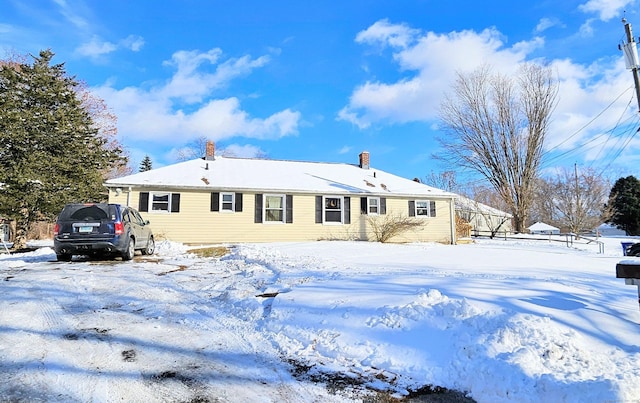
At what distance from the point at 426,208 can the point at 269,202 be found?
902 cm

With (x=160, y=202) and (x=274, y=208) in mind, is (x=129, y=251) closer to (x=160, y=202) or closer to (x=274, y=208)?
(x=160, y=202)

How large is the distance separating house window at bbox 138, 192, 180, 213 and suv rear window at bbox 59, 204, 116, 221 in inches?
269

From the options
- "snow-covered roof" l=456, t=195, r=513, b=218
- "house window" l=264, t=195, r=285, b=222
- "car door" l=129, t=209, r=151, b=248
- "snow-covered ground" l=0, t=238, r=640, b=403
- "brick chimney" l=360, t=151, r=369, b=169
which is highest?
"brick chimney" l=360, t=151, r=369, b=169

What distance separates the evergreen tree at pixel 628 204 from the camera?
125 ft

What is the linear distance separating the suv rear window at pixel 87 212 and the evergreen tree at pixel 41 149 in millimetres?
7561

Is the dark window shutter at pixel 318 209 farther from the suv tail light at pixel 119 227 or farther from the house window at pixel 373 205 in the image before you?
the suv tail light at pixel 119 227

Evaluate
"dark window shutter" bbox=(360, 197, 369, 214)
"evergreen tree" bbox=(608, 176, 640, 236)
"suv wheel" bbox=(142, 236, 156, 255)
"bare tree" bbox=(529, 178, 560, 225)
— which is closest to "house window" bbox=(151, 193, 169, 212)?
"suv wheel" bbox=(142, 236, 156, 255)

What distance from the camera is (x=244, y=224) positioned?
17.7m

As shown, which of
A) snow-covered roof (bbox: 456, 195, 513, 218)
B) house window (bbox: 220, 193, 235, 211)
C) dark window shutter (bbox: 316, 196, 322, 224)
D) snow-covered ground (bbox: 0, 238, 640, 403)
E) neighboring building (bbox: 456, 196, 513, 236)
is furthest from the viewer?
snow-covered roof (bbox: 456, 195, 513, 218)

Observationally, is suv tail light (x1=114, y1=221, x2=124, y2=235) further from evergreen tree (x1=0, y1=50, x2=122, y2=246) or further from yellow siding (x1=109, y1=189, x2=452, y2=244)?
evergreen tree (x1=0, y1=50, x2=122, y2=246)

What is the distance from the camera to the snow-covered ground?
302 centimetres

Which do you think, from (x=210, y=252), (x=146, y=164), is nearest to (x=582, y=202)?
(x=210, y=252)

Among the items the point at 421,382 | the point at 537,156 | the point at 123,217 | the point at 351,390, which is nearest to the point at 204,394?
the point at 351,390

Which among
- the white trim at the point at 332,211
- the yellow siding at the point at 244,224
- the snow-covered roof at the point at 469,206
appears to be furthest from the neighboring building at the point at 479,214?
the white trim at the point at 332,211
